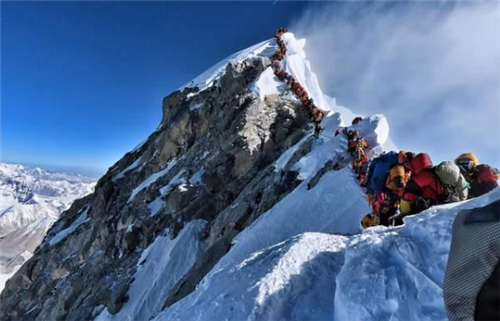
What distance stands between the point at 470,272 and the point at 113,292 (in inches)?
915

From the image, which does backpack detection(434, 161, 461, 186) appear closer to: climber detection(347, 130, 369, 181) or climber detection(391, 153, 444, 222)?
climber detection(391, 153, 444, 222)

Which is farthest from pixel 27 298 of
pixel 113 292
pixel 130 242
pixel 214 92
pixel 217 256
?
pixel 217 256

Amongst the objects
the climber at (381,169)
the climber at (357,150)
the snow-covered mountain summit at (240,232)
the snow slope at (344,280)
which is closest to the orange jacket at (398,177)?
the climber at (381,169)

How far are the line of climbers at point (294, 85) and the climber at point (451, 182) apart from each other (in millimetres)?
12215

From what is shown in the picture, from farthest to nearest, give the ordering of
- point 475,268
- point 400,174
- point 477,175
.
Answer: point 477,175
point 400,174
point 475,268

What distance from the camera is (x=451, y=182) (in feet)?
24.6

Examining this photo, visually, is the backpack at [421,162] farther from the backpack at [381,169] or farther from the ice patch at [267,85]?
the ice patch at [267,85]

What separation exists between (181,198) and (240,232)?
34.8 feet

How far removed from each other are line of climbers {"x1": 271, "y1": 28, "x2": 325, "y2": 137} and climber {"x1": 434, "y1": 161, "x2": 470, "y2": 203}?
40.1ft

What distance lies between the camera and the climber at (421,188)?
776cm

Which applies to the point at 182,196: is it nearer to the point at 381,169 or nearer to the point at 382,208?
the point at 382,208

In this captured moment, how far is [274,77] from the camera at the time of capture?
1229 inches

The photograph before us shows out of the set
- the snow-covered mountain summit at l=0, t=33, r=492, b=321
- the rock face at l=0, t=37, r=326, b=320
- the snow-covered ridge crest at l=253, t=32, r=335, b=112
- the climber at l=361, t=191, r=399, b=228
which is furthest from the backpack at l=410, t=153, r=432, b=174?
the snow-covered ridge crest at l=253, t=32, r=335, b=112

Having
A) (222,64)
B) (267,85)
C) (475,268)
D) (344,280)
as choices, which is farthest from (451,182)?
(222,64)
